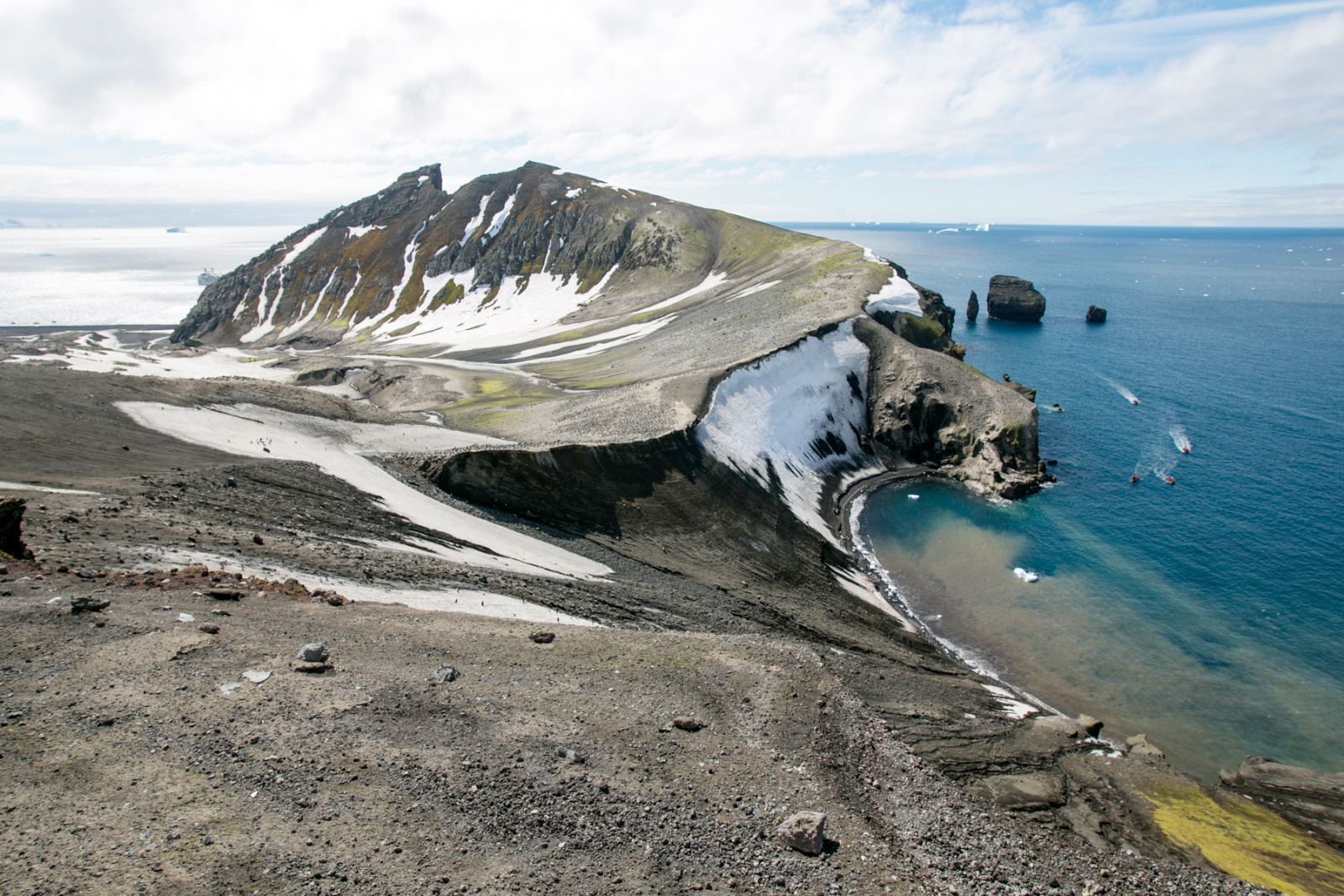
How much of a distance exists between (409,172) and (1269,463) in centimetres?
20103

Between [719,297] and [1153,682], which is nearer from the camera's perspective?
[1153,682]

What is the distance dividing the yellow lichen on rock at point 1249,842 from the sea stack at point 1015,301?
495 ft

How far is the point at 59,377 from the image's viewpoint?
44.1 meters

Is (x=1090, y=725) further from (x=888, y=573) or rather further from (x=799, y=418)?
(x=799, y=418)

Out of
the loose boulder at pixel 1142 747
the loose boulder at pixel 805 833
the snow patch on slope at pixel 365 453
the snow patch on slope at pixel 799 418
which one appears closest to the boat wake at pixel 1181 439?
the snow patch on slope at pixel 799 418

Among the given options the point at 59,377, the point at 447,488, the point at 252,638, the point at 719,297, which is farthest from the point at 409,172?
the point at 252,638

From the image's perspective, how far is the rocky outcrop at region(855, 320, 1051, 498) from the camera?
68.1 meters

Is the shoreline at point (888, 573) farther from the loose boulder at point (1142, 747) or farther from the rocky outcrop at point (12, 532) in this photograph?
the rocky outcrop at point (12, 532)

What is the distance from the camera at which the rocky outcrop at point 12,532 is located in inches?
854

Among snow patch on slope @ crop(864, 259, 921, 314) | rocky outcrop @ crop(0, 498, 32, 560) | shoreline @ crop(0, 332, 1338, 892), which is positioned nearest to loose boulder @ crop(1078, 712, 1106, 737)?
shoreline @ crop(0, 332, 1338, 892)

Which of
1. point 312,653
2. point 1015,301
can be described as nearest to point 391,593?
point 312,653

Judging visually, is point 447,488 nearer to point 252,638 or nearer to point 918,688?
point 252,638

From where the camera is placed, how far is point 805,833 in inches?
653

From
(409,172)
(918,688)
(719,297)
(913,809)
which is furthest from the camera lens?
(409,172)
